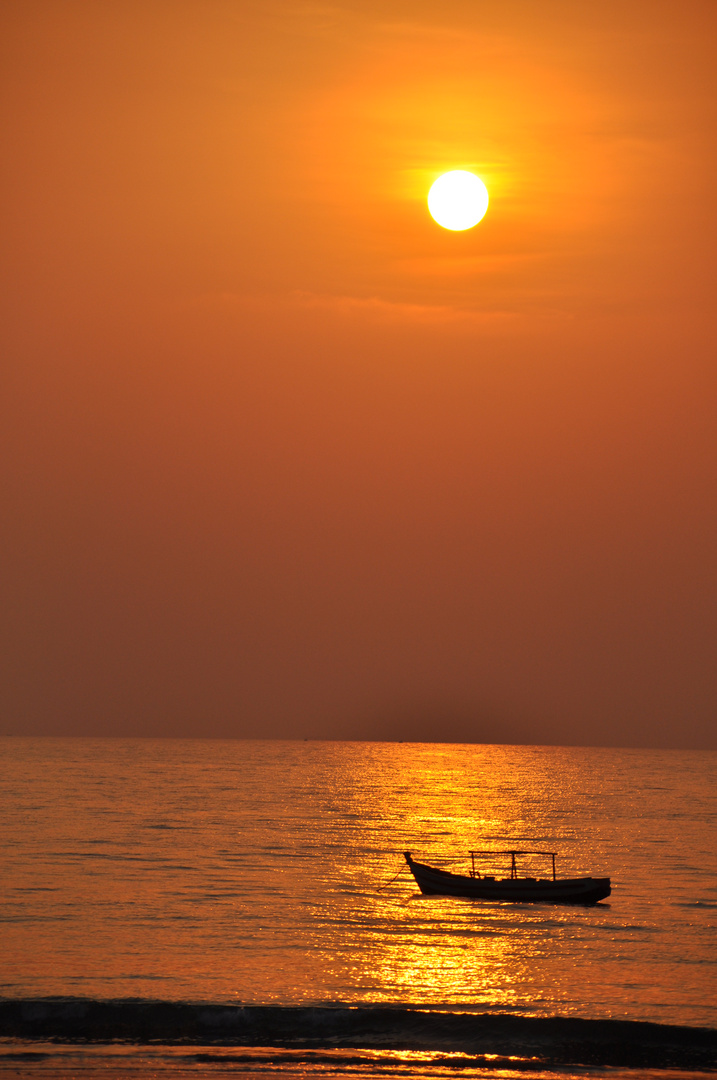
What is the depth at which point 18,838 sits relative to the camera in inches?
3489

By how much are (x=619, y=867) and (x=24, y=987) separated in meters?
60.1

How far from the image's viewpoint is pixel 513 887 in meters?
66.2

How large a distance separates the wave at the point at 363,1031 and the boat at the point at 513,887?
28896mm

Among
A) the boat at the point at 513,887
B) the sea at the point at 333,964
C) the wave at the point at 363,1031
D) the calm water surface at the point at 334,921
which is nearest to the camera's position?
the sea at the point at 333,964

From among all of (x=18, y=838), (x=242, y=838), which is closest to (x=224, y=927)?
(x=18, y=838)

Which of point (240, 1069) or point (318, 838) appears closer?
point (240, 1069)

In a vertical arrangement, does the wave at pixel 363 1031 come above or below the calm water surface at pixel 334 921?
below

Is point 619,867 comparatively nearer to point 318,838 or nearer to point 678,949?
point 318,838

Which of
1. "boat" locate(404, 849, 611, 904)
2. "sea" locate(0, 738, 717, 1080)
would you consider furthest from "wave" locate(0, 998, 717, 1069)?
"boat" locate(404, 849, 611, 904)

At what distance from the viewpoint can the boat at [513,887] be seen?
2554 inches

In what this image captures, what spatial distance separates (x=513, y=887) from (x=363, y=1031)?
110 feet

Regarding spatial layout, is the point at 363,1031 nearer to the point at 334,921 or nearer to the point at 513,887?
the point at 334,921

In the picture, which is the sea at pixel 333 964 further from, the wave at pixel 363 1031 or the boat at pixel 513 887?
the boat at pixel 513 887

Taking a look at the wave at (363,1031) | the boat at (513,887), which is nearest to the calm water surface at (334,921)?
the boat at (513,887)
